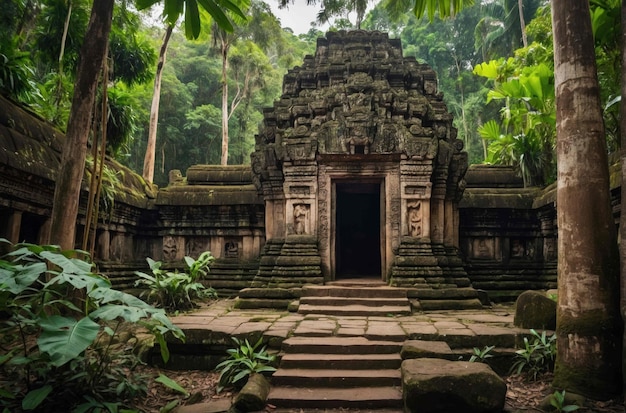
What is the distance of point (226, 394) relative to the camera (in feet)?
14.1

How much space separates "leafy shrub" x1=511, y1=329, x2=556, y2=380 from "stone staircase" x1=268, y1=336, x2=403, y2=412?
1.26 meters

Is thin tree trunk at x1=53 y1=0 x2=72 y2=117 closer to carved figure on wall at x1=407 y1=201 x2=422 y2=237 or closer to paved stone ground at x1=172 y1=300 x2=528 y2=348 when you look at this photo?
paved stone ground at x1=172 y1=300 x2=528 y2=348

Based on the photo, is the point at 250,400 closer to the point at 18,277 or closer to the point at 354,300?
the point at 18,277

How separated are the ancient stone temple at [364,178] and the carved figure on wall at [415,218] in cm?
2

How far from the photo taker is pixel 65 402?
11.2 ft

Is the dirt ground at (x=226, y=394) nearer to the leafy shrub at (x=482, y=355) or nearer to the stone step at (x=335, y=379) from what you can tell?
the leafy shrub at (x=482, y=355)

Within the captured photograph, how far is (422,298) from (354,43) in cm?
709

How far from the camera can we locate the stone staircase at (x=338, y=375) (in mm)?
3971

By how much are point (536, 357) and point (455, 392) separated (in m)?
1.49

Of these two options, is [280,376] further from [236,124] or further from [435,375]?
[236,124]

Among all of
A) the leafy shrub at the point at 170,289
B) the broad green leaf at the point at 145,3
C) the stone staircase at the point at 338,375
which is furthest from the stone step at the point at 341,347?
the broad green leaf at the point at 145,3

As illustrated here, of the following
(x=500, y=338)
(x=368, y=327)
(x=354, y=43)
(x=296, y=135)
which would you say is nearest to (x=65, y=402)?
(x=368, y=327)

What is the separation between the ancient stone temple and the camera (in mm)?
7965

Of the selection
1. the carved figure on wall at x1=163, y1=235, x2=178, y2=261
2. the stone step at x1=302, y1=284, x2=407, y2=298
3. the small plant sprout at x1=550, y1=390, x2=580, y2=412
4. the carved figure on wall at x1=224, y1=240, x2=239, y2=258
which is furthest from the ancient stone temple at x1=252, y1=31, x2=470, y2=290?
the small plant sprout at x1=550, y1=390, x2=580, y2=412
